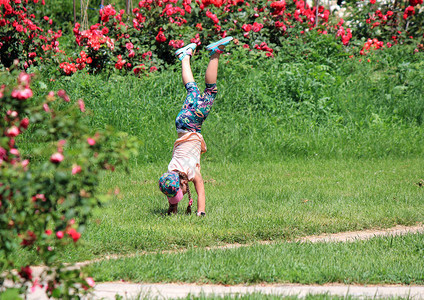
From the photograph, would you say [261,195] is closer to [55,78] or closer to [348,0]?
[55,78]

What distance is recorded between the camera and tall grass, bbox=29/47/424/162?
33.2ft

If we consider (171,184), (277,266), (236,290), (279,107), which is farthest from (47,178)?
(279,107)

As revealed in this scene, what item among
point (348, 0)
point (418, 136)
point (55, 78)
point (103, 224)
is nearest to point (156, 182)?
point (103, 224)

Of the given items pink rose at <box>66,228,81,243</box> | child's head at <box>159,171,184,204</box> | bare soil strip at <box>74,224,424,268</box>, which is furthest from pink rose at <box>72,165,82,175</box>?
child's head at <box>159,171,184,204</box>

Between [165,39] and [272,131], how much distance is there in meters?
3.03

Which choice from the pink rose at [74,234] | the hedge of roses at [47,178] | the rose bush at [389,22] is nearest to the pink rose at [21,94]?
the hedge of roses at [47,178]

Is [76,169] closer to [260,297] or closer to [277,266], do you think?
[260,297]

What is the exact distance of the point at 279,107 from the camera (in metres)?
11.4

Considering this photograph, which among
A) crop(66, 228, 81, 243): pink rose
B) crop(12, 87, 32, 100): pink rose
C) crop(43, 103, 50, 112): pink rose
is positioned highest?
crop(12, 87, 32, 100): pink rose

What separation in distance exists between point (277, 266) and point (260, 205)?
230 centimetres

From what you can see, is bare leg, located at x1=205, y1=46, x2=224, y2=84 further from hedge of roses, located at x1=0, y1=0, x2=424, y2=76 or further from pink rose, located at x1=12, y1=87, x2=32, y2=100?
hedge of roses, located at x1=0, y1=0, x2=424, y2=76

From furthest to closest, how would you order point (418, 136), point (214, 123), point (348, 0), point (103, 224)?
point (348, 0) → point (418, 136) → point (214, 123) → point (103, 224)

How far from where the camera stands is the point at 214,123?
1040 centimetres

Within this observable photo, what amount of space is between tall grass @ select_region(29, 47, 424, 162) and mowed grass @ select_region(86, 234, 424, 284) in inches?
190
